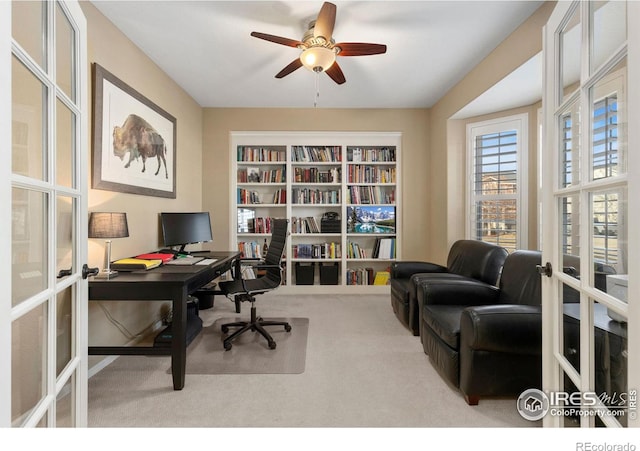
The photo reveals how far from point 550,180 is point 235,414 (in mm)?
2013

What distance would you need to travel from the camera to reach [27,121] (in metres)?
0.86

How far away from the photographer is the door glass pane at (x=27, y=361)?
80 cm

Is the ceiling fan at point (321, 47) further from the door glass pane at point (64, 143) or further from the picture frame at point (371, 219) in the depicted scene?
the picture frame at point (371, 219)

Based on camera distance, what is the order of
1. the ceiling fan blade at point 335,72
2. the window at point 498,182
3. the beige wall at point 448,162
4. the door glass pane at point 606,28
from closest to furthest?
1. the door glass pane at point 606,28
2. the ceiling fan blade at point 335,72
3. the beige wall at point 448,162
4. the window at point 498,182

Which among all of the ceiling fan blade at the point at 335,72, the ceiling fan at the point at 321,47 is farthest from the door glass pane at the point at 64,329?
the ceiling fan blade at the point at 335,72

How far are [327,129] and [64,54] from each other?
3216mm

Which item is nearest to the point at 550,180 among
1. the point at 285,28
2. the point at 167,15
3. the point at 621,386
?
the point at 621,386

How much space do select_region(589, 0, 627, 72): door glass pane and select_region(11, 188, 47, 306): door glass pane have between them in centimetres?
179

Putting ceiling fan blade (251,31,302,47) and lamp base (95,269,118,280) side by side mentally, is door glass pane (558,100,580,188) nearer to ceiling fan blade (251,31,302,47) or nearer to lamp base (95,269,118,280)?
ceiling fan blade (251,31,302,47)

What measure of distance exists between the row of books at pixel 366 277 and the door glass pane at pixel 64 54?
3535 millimetres

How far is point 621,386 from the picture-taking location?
2.85 ft

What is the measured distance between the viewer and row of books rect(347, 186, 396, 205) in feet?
13.4

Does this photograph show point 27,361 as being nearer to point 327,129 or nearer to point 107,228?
point 107,228

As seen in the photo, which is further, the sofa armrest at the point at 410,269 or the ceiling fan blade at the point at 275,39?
the sofa armrest at the point at 410,269
